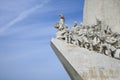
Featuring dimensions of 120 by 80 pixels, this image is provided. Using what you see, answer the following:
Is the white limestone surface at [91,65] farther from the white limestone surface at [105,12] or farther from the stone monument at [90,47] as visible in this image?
the white limestone surface at [105,12]

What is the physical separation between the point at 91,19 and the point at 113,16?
1.24 metres

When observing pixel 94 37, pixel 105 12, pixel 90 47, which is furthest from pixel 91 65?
pixel 105 12

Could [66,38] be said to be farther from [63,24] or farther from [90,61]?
[90,61]

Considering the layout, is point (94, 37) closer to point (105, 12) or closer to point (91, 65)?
point (91, 65)

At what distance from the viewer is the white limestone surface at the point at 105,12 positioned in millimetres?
15023

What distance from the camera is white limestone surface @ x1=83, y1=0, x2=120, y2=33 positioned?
15.0 meters

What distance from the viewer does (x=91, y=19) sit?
15.9 m

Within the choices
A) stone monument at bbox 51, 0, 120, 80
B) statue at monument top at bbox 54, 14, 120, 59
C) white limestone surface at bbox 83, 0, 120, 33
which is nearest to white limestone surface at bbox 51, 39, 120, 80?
stone monument at bbox 51, 0, 120, 80

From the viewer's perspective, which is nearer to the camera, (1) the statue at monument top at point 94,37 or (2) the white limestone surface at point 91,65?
(2) the white limestone surface at point 91,65

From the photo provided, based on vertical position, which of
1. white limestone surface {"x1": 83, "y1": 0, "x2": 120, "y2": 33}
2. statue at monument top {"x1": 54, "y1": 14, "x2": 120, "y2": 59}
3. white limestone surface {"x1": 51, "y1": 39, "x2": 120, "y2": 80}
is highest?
white limestone surface {"x1": 83, "y1": 0, "x2": 120, "y2": 33}

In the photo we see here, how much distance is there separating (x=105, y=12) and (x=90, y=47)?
3396 mm

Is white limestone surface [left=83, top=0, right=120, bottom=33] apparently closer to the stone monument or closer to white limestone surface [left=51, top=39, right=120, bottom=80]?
the stone monument

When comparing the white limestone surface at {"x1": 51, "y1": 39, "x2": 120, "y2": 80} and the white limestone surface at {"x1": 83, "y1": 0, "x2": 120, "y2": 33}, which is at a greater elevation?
the white limestone surface at {"x1": 83, "y1": 0, "x2": 120, "y2": 33}

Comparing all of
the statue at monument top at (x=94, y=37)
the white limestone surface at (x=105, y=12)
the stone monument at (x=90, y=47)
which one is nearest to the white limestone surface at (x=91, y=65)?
the stone monument at (x=90, y=47)
